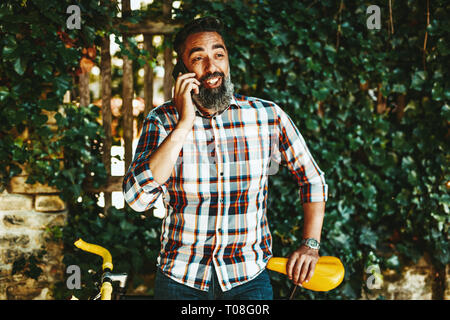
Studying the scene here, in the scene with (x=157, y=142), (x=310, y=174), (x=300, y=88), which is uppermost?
(x=300, y=88)

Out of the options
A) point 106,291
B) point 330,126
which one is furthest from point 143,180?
point 330,126

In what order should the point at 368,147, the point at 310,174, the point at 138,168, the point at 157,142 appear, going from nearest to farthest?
the point at 138,168
the point at 157,142
the point at 310,174
the point at 368,147

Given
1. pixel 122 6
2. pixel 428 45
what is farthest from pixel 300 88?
pixel 122 6

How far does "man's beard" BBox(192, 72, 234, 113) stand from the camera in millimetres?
1603

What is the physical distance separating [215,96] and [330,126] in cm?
162

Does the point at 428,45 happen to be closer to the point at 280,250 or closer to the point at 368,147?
the point at 368,147

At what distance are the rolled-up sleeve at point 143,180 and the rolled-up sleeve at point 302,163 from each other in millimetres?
595

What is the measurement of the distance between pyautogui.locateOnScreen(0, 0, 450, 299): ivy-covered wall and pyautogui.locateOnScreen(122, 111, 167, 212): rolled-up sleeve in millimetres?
1335

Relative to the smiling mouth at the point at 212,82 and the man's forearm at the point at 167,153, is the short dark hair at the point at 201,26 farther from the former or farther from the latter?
the man's forearm at the point at 167,153

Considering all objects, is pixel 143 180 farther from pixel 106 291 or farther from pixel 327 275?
pixel 327 275

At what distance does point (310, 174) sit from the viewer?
1646mm

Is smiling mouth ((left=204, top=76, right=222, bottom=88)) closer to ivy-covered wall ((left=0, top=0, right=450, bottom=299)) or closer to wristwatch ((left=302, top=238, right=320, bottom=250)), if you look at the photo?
wristwatch ((left=302, top=238, right=320, bottom=250))

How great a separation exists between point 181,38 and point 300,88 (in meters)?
1.34

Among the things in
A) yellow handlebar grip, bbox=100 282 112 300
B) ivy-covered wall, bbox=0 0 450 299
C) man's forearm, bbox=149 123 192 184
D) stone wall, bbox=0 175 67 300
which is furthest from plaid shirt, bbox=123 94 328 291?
stone wall, bbox=0 175 67 300
